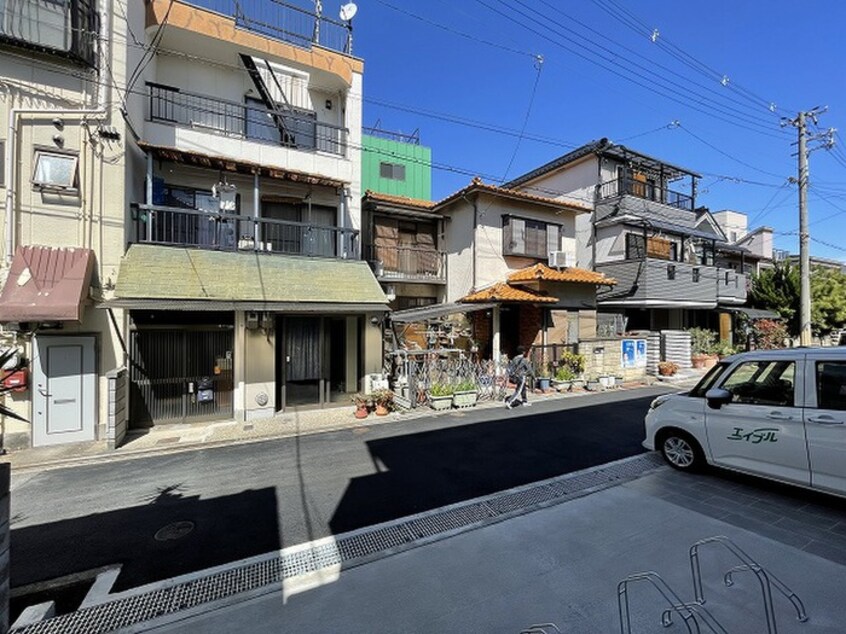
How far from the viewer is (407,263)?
49.4 feet

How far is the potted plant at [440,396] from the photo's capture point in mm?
10156

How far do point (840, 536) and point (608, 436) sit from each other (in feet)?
12.6

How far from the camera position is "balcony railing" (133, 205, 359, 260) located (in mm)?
9211

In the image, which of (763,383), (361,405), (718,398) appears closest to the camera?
(763,383)

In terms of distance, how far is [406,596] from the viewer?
3092 millimetres

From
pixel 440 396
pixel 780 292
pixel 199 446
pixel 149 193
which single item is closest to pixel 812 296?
pixel 780 292

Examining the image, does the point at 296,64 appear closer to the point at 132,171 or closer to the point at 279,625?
the point at 132,171

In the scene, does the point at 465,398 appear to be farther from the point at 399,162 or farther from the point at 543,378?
the point at 399,162

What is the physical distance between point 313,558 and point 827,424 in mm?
5737

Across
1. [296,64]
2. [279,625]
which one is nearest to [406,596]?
[279,625]

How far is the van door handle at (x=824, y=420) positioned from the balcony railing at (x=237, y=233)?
1012 centimetres

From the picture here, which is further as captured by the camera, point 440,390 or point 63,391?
point 440,390

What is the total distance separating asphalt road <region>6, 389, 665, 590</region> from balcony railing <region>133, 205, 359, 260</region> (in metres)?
5.47

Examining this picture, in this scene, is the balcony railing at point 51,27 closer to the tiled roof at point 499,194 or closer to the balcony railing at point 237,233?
the balcony railing at point 237,233
